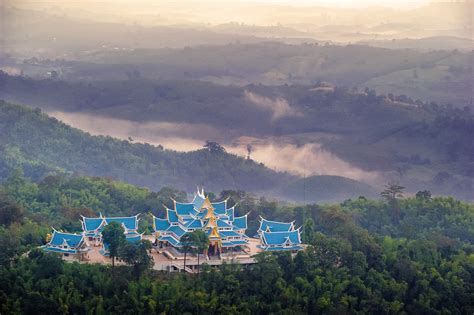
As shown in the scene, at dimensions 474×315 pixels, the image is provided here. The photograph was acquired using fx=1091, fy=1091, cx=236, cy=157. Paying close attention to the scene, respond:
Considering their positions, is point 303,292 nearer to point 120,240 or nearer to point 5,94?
point 120,240

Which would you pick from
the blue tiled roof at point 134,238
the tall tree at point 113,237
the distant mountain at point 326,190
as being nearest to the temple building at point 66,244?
the tall tree at point 113,237

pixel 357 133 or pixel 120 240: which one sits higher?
pixel 357 133

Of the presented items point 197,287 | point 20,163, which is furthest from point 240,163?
point 197,287

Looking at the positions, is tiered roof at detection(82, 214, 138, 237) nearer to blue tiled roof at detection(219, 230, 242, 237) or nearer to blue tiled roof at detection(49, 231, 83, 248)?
blue tiled roof at detection(49, 231, 83, 248)

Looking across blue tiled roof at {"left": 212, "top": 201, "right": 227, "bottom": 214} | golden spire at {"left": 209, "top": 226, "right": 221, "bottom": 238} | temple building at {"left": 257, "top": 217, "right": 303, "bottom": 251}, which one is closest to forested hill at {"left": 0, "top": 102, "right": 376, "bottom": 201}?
blue tiled roof at {"left": 212, "top": 201, "right": 227, "bottom": 214}

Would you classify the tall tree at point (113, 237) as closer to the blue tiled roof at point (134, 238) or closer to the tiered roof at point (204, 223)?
the blue tiled roof at point (134, 238)
